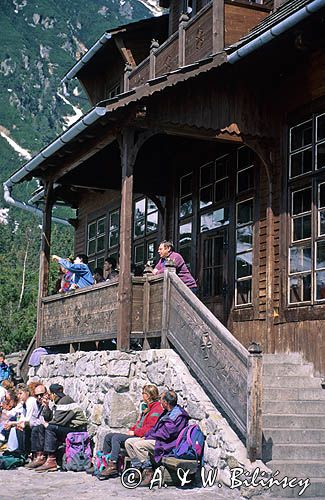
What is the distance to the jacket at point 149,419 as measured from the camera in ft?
33.9

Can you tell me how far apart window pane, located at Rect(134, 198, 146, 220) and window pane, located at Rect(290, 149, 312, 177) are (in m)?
5.59

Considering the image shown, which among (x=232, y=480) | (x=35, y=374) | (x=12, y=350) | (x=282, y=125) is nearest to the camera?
(x=232, y=480)

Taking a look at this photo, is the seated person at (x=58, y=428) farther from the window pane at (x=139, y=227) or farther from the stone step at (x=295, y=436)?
the window pane at (x=139, y=227)

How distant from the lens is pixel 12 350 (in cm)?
3747

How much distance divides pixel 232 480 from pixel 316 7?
579 centimetres

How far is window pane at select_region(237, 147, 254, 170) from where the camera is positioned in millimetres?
13453

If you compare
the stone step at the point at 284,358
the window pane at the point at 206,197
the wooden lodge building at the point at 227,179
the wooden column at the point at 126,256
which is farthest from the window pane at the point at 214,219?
the stone step at the point at 284,358

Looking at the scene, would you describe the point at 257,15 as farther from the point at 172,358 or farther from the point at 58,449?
the point at 58,449

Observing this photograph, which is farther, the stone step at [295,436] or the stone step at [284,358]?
the stone step at [284,358]

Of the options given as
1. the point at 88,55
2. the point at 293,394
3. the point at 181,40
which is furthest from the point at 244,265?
the point at 88,55

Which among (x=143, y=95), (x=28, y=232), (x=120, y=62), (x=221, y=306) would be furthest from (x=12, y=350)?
(x=28, y=232)

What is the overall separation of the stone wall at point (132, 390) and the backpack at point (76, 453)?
249mm

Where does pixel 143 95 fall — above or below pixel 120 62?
below

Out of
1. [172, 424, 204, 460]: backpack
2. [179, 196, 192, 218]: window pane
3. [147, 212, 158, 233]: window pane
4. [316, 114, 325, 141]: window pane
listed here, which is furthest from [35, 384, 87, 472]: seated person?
[147, 212, 158, 233]: window pane
